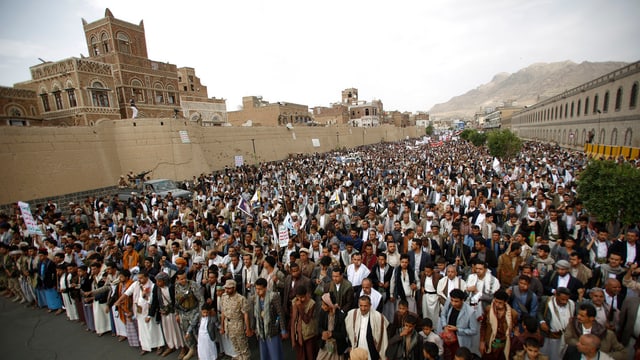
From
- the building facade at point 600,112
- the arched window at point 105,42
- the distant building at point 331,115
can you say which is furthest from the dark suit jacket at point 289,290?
the distant building at point 331,115

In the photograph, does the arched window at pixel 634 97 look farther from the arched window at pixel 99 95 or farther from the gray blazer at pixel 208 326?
the arched window at pixel 99 95

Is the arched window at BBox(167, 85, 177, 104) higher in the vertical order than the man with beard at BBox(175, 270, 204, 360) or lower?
higher

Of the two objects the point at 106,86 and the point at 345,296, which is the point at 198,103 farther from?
the point at 345,296

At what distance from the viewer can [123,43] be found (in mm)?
30719

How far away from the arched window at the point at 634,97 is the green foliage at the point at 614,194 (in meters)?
22.1

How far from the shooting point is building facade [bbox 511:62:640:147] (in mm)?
21656

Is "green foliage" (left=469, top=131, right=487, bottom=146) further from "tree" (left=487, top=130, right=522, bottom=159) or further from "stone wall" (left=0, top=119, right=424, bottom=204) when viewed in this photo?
"stone wall" (left=0, top=119, right=424, bottom=204)

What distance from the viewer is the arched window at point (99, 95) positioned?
22956mm

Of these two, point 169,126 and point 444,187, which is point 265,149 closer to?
point 169,126

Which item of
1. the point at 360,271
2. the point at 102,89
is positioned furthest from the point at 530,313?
the point at 102,89

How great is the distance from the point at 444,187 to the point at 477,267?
22.6ft

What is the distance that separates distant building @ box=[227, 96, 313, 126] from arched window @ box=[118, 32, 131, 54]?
48.6ft

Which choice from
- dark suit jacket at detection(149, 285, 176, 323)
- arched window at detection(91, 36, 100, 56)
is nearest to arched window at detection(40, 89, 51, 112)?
arched window at detection(91, 36, 100, 56)

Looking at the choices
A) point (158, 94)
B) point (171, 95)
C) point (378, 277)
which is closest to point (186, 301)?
point (378, 277)
